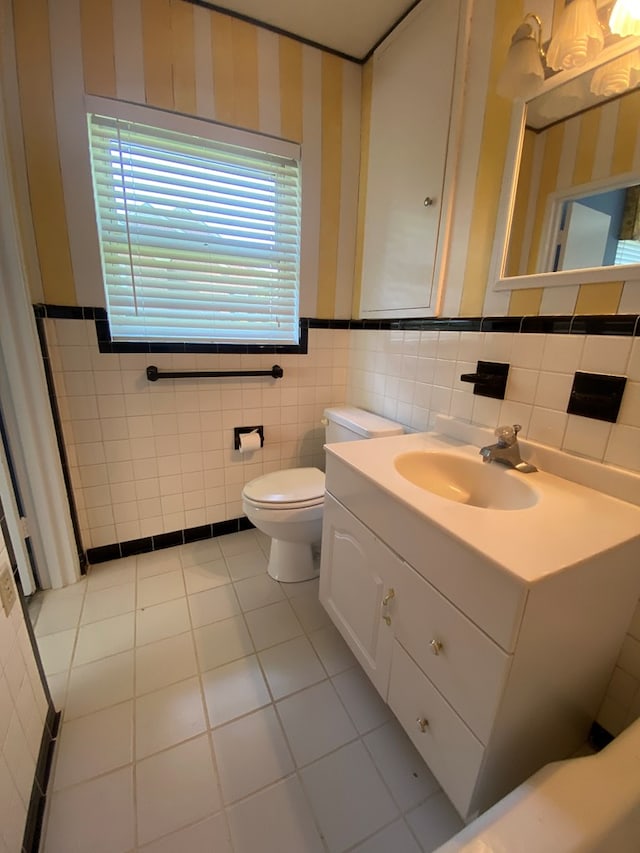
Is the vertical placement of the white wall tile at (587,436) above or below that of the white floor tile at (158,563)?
above

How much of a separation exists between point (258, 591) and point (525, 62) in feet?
6.60

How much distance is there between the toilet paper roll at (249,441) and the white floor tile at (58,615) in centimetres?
95

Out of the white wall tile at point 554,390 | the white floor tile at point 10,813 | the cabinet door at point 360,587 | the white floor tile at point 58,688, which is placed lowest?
the white floor tile at point 58,688

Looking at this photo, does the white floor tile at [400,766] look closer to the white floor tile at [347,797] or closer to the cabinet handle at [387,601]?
the white floor tile at [347,797]

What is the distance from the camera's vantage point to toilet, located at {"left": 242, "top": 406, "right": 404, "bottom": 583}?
1471 mm

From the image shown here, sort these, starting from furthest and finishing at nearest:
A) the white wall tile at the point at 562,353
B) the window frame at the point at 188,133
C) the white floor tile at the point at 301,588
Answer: the white floor tile at the point at 301,588, the window frame at the point at 188,133, the white wall tile at the point at 562,353

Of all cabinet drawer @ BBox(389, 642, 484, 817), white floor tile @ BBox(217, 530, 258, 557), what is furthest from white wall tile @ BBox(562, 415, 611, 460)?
white floor tile @ BBox(217, 530, 258, 557)

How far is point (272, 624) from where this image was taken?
55.8 inches

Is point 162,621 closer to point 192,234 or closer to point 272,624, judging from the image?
point 272,624

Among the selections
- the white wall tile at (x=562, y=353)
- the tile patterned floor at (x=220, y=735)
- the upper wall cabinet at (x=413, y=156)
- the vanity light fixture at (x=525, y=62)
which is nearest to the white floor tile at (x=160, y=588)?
the tile patterned floor at (x=220, y=735)

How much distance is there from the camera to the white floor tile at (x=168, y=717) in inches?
40.3

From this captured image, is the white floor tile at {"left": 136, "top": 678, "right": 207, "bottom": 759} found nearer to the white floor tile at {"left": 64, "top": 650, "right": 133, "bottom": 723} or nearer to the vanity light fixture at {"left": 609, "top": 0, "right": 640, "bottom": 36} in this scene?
the white floor tile at {"left": 64, "top": 650, "right": 133, "bottom": 723}

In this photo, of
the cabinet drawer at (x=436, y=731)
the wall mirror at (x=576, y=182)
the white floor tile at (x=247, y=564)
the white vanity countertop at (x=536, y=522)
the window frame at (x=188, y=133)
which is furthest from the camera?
the white floor tile at (x=247, y=564)

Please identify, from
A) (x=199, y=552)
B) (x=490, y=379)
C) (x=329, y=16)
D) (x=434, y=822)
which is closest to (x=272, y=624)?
(x=199, y=552)
